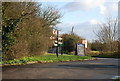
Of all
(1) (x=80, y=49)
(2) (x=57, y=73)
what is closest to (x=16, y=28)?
(2) (x=57, y=73)

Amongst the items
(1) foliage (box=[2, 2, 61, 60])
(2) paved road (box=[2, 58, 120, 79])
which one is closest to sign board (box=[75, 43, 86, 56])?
(1) foliage (box=[2, 2, 61, 60])

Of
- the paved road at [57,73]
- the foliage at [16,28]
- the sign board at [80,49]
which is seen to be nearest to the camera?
the paved road at [57,73]

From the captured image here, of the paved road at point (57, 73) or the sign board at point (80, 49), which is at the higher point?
the sign board at point (80, 49)

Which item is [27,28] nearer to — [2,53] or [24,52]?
[24,52]

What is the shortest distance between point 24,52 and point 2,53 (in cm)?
272

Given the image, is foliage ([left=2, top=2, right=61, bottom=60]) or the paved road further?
foliage ([left=2, top=2, right=61, bottom=60])

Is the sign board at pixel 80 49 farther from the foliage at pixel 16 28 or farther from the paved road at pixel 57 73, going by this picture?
the paved road at pixel 57 73

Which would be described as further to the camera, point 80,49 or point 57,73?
point 80,49

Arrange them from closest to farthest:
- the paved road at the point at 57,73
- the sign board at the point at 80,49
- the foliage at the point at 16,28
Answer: the paved road at the point at 57,73 < the foliage at the point at 16,28 < the sign board at the point at 80,49

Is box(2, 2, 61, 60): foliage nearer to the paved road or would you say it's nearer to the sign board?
the paved road

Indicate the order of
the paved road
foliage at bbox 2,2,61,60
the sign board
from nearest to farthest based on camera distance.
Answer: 1. the paved road
2. foliage at bbox 2,2,61,60
3. the sign board

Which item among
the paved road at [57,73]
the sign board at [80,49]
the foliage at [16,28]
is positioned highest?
the foliage at [16,28]

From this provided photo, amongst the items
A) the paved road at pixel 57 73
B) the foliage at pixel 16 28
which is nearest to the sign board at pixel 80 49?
the foliage at pixel 16 28

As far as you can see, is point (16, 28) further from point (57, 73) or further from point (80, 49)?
point (80, 49)
